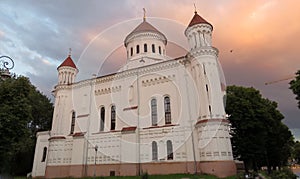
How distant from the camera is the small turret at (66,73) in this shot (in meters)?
35.4

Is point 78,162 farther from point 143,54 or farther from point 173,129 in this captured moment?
point 143,54

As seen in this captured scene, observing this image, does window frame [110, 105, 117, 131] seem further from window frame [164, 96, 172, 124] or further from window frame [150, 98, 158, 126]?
window frame [164, 96, 172, 124]

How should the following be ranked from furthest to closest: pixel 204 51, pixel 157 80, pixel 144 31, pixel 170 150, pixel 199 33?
pixel 144 31 → pixel 157 80 → pixel 199 33 → pixel 204 51 → pixel 170 150

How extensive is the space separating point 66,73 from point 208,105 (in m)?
23.8

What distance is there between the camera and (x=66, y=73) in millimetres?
35688

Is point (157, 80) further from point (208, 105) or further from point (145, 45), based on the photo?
point (145, 45)

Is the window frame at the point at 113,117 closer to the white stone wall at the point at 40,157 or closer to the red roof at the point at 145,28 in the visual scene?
the white stone wall at the point at 40,157

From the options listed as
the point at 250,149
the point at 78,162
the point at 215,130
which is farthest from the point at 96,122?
the point at 250,149

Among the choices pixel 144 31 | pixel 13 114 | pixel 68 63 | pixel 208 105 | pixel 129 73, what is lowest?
pixel 13 114

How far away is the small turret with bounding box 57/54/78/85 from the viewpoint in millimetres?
35406

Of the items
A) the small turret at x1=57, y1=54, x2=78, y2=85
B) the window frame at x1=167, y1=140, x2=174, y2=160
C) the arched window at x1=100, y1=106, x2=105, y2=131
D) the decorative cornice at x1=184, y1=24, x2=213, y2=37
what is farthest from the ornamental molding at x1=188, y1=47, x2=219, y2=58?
the small turret at x1=57, y1=54, x2=78, y2=85

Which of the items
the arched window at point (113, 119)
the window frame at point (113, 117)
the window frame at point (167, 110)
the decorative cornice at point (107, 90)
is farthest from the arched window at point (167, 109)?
the arched window at point (113, 119)

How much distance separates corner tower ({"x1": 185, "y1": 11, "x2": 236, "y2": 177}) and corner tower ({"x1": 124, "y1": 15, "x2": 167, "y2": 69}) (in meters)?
8.77

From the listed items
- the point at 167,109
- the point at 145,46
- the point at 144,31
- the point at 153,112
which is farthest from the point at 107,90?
the point at 144,31
